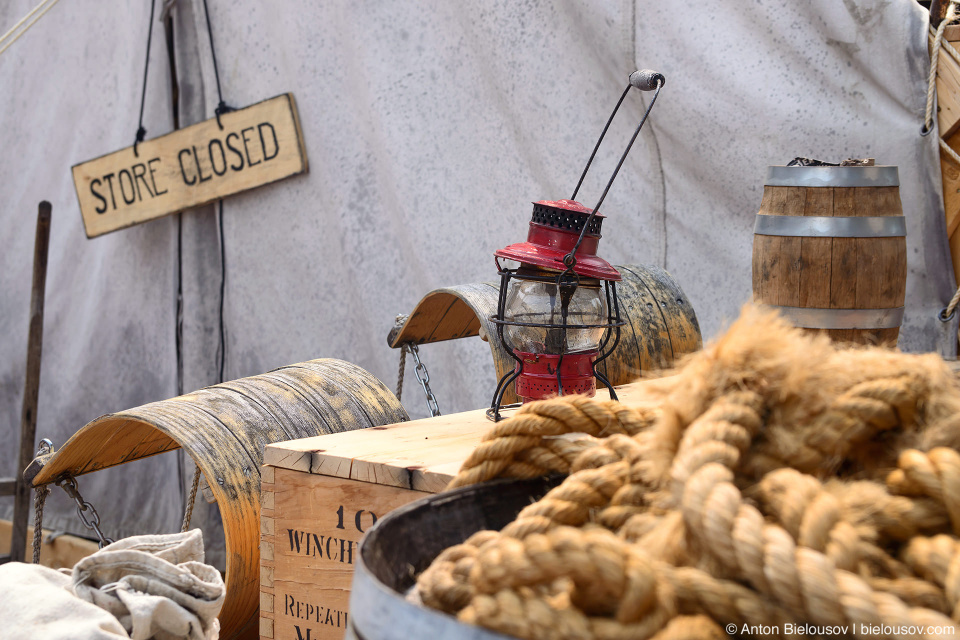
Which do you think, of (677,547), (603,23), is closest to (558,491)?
(677,547)

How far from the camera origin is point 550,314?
1.35 metres

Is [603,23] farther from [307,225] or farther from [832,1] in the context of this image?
[307,225]

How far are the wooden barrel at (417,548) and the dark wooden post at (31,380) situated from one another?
3029mm

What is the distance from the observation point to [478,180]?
2.72 m

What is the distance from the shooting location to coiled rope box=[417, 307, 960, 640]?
1.25 feet

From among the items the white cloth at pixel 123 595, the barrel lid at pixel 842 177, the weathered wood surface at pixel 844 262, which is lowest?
the white cloth at pixel 123 595

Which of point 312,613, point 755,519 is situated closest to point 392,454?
point 312,613

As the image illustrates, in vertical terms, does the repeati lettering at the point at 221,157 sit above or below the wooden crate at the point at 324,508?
above

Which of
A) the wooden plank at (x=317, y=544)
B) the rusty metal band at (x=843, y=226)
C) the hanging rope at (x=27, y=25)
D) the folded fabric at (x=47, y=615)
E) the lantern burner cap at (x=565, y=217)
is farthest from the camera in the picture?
the hanging rope at (x=27, y=25)

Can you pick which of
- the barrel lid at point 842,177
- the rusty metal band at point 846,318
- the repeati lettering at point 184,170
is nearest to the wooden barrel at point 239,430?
the rusty metal band at point 846,318

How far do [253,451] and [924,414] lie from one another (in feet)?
4.18

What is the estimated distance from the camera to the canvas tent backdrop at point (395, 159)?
2205 mm

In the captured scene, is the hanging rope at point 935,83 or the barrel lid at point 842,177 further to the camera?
the hanging rope at point 935,83

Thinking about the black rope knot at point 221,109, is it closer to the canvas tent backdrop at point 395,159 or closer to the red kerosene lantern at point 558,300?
the canvas tent backdrop at point 395,159
